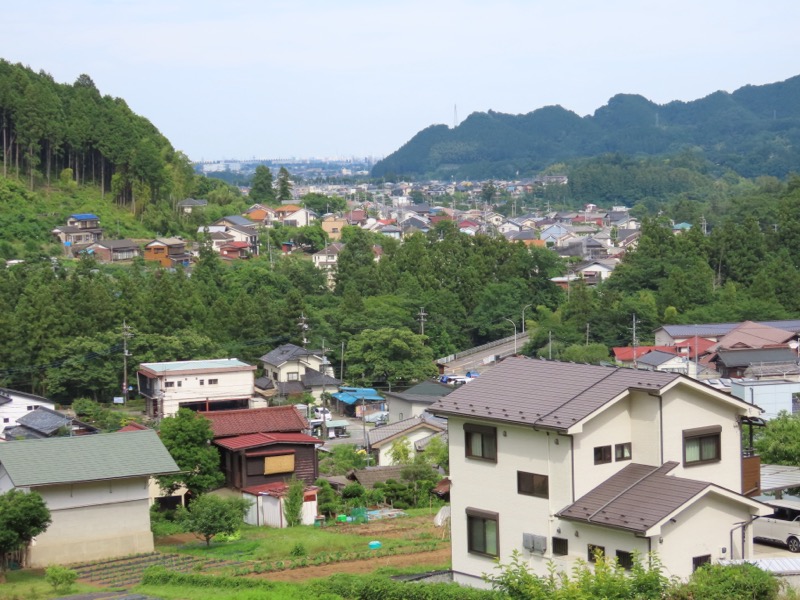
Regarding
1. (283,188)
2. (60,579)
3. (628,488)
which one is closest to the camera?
(628,488)

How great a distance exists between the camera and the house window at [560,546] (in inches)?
385

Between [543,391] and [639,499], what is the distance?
1409 millimetres

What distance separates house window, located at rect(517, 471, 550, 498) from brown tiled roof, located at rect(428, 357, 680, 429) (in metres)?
0.49

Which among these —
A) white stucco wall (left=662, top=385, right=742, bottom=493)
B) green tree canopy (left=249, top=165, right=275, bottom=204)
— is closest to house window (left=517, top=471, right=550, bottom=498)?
white stucco wall (left=662, top=385, right=742, bottom=493)

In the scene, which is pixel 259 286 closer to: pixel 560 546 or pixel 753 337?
pixel 753 337

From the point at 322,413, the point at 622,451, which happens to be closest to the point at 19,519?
the point at 622,451

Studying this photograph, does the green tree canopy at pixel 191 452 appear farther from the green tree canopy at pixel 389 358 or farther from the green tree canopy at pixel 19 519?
the green tree canopy at pixel 389 358

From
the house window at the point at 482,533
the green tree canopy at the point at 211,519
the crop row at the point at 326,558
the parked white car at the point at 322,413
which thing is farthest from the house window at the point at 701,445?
the parked white car at the point at 322,413

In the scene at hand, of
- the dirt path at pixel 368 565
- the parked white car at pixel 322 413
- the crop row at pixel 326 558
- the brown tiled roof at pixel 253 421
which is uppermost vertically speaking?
the brown tiled roof at pixel 253 421

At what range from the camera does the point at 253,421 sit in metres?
20.0

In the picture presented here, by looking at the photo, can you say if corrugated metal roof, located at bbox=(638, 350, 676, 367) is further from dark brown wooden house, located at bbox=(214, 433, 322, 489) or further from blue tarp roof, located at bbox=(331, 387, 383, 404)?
dark brown wooden house, located at bbox=(214, 433, 322, 489)

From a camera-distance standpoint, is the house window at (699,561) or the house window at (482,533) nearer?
the house window at (699,561)

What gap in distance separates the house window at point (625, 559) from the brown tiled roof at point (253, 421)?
11.1 metres

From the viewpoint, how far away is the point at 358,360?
34719 millimetres
